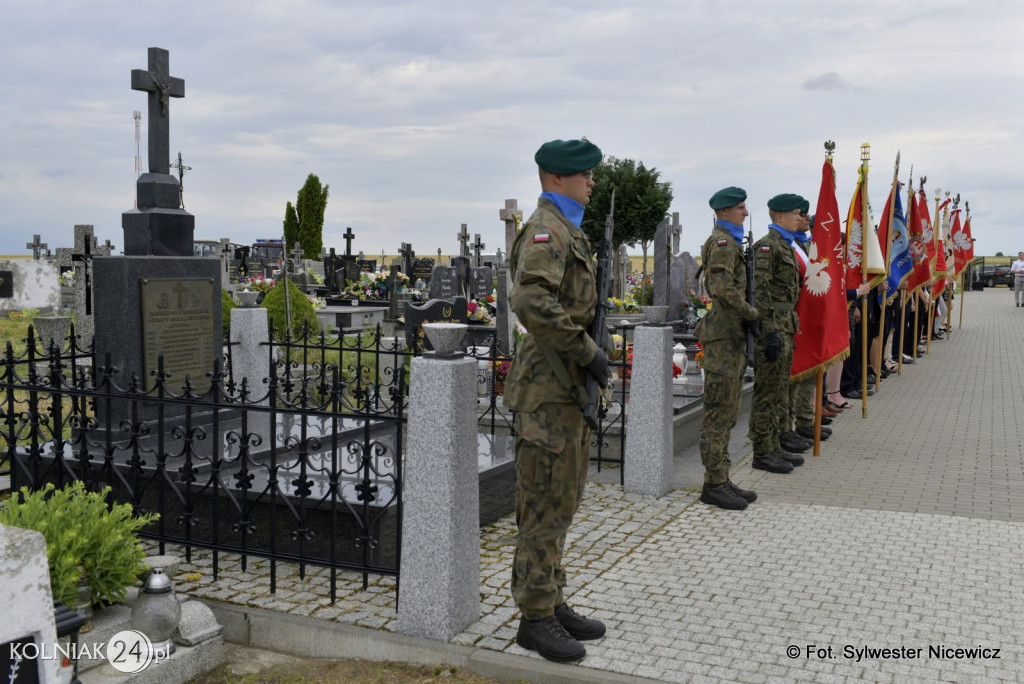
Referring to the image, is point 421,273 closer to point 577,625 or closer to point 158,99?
point 158,99

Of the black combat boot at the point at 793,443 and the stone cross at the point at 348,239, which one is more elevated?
the stone cross at the point at 348,239

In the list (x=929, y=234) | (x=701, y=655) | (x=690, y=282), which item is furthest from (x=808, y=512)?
(x=690, y=282)

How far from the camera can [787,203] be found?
319 inches

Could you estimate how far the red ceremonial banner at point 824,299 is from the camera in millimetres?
8688

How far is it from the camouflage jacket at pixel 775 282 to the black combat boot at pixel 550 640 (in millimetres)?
4418

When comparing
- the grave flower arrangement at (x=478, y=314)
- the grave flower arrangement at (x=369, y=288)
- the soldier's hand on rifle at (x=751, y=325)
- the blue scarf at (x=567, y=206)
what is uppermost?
the blue scarf at (x=567, y=206)

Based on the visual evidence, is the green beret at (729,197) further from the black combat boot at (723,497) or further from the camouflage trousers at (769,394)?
the black combat boot at (723,497)

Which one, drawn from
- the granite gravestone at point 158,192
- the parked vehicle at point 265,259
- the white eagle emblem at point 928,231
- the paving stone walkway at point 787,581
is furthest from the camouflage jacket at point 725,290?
the parked vehicle at point 265,259

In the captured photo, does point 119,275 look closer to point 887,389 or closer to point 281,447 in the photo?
point 281,447

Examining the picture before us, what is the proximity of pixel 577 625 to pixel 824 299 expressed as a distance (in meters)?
5.56

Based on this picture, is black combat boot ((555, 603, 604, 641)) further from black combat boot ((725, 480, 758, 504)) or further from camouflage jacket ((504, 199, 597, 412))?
black combat boot ((725, 480, 758, 504))

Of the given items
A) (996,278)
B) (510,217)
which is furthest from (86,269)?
(996,278)

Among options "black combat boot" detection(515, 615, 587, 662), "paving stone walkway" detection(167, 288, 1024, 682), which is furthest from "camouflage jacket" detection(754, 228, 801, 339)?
"black combat boot" detection(515, 615, 587, 662)

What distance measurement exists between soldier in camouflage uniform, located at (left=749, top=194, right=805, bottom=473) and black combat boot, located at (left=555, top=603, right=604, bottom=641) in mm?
4003
